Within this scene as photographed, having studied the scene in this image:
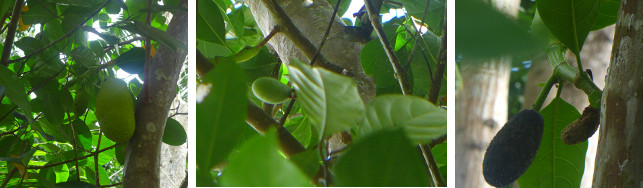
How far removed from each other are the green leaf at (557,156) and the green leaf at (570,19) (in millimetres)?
116

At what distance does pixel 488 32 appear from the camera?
0.06 meters

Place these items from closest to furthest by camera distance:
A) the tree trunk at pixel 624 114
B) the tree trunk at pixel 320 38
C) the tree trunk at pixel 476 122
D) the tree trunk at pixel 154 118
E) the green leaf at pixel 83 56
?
1. the tree trunk at pixel 624 114
2. the tree trunk at pixel 154 118
3. the tree trunk at pixel 320 38
4. the green leaf at pixel 83 56
5. the tree trunk at pixel 476 122

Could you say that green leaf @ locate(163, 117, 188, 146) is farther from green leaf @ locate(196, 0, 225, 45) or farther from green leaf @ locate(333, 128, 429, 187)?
green leaf @ locate(333, 128, 429, 187)

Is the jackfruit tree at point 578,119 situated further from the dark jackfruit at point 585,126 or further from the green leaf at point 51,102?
the green leaf at point 51,102

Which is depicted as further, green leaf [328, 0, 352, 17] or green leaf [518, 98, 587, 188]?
green leaf [328, 0, 352, 17]

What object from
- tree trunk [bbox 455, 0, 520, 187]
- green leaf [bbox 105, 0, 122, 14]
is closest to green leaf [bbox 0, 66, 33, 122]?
green leaf [bbox 105, 0, 122, 14]

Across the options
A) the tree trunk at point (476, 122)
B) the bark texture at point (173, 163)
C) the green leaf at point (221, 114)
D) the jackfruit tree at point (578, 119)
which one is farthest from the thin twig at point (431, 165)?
the bark texture at point (173, 163)

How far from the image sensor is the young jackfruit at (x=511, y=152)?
329 millimetres

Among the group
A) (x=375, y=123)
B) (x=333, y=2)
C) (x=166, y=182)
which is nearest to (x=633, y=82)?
(x=375, y=123)

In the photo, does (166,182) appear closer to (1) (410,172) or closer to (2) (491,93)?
(2) (491,93)

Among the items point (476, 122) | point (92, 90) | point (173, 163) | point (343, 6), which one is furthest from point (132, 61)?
point (173, 163)

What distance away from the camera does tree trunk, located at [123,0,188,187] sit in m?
0.50

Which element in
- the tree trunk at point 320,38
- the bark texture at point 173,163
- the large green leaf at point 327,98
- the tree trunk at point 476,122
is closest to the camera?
the large green leaf at point 327,98

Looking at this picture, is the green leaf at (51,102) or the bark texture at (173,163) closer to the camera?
the green leaf at (51,102)
